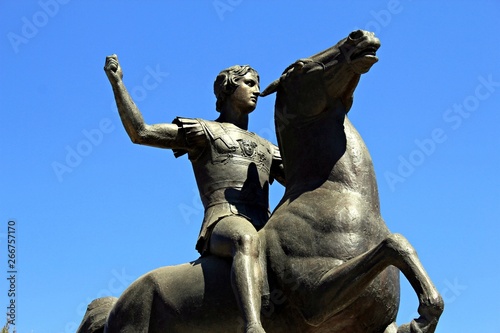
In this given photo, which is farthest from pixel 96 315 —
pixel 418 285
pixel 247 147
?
pixel 418 285

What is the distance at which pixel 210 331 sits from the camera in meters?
7.96

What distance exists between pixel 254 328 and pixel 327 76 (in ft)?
7.87

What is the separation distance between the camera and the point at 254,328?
7.22m

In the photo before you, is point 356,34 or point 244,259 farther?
point 356,34

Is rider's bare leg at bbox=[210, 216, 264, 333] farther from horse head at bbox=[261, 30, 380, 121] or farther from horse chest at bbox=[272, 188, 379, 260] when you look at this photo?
horse head at bbox=[261, 30, 380, 121]

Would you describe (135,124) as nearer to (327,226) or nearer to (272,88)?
(272,88)

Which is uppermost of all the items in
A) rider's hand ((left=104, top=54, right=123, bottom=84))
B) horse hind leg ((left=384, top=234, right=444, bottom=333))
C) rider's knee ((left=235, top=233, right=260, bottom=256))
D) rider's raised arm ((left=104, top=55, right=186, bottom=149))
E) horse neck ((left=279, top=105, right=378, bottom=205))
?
rider's hand ((left=104, top=54, right=123, bottom=84))

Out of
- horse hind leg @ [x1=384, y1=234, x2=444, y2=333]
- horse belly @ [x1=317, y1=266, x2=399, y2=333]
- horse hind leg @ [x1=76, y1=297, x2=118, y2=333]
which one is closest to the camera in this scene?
horse hind leg @ [x1=384, y1=234, x2=444, y2=333]

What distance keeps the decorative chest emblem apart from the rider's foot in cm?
215

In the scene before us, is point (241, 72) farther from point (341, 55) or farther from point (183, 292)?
point (183, 292)

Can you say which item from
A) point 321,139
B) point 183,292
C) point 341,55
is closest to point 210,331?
point 183,292

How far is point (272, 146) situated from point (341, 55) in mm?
1651

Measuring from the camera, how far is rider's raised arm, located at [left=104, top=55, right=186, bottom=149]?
28.4 feet

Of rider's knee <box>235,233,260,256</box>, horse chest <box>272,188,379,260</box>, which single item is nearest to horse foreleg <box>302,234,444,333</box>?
horse chest <box>272,188,379,260</box>
